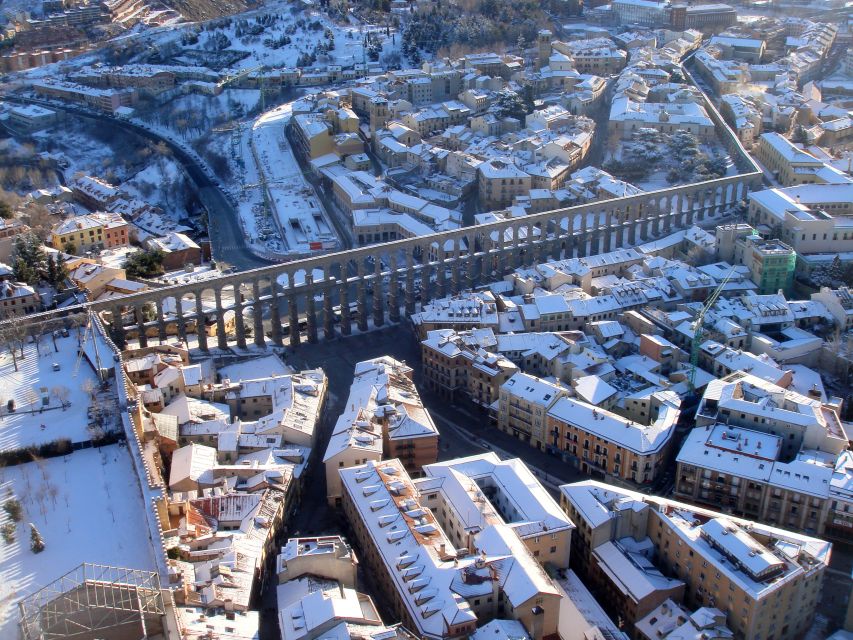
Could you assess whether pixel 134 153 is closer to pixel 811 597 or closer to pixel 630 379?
pixel 630 379

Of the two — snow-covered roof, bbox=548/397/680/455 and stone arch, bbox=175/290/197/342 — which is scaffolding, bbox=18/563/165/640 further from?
stone arch, bbox=175/290/197/342

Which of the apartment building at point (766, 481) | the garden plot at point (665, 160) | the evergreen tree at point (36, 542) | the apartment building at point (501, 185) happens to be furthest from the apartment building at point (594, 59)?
the evergreen tree at point (36, 542)

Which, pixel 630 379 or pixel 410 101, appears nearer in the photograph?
pixel 630 379

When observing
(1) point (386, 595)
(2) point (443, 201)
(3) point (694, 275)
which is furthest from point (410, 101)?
(1) point (386, 595)

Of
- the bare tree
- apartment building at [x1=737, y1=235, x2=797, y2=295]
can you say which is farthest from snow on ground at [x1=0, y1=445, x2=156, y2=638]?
apartment building at [x1=737, y1=235, x2=797, y2=295]

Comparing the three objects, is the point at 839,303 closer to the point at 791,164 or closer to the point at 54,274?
the point at 791,164

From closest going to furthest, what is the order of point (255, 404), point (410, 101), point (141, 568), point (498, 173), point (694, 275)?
point (141, 568) < point (255, 404) < point (694, 275) < point (498, 173) < point (410, 101)

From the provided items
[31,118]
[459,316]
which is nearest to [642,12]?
[31,118]
